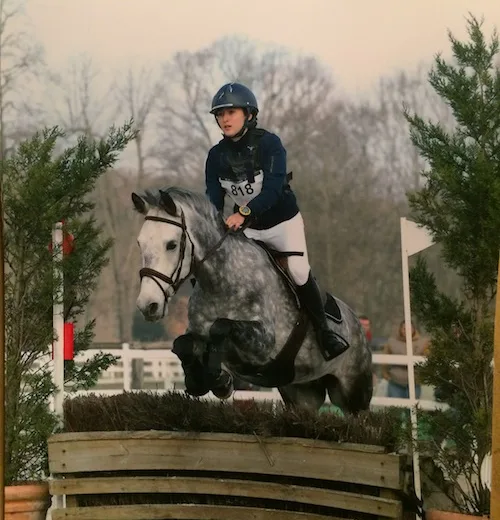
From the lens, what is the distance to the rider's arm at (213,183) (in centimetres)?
419

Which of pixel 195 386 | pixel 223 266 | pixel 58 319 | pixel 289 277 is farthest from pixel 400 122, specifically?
pixel 58 319

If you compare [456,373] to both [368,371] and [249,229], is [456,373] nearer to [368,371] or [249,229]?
[368,371]

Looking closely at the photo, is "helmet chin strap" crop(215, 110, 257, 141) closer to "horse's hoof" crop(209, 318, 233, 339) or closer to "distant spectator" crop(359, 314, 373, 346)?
"horse's hoof" crop(209, 318, 233, 339)

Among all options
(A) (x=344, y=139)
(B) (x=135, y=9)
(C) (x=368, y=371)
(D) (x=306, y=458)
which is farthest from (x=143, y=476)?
(B) (x=135, y=9)

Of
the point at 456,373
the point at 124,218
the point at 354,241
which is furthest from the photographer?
the point at 124,218

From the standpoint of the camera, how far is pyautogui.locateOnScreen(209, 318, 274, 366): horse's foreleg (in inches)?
161

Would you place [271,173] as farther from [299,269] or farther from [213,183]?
[299,269]

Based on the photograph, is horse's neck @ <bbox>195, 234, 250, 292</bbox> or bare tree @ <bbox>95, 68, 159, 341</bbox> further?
bare tree @ <bbox>95, 68, 159, 341</bbox>

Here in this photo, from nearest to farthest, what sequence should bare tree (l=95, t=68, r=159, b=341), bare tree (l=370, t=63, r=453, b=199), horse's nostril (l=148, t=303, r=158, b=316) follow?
bare tree (l=370, t=63, r=453, b=199) < horse's nostril (l=148, t=303, r=158, b=316) < bare tree (l=95, t=68, r=159, b=341)

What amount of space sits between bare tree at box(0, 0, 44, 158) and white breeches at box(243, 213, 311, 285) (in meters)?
1.15

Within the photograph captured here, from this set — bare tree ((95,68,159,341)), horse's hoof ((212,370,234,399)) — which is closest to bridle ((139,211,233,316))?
bare tree ((95,68,159,341))

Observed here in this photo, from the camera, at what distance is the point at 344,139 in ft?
13.4

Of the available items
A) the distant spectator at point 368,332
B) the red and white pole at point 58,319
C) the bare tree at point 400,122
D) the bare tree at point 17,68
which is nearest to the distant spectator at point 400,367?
the distant spectator at point 368,332

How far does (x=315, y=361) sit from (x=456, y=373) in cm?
63
